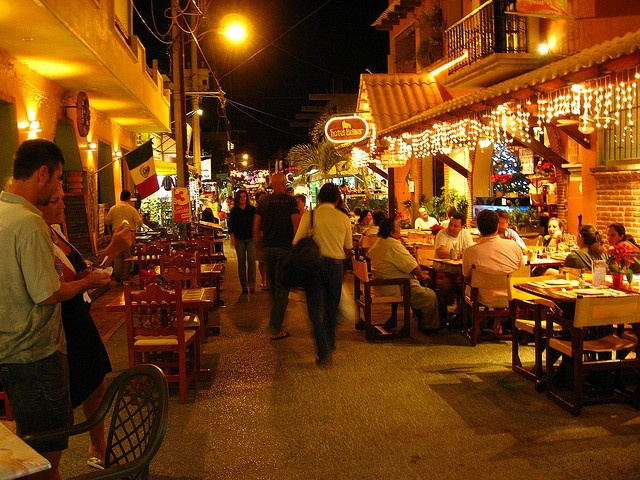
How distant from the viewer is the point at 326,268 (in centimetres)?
746

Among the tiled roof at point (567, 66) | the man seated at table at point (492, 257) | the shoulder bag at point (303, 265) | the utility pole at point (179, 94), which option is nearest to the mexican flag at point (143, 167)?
the utility pole at point (179, 94)

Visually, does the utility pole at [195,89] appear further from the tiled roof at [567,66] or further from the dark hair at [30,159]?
the dark hair at [30,159]

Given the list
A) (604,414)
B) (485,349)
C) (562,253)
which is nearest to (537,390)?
(604,414)

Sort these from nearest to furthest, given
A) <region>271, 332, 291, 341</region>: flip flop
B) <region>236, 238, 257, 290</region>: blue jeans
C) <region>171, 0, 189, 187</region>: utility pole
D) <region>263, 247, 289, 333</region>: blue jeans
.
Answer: <region>263, 247, 289, 333</region>: blue jeans, <region>271, 332, 291, 341</region>: flip flop, <region>236, 238, 257, 290</region>: blue jeans, <region>171, 0, 189, 187</region>: utility pole

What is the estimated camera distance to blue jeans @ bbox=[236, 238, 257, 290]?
12.7 m

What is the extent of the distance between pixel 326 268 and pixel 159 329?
2078 millimetres

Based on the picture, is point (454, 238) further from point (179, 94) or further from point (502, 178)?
point (179, 94)

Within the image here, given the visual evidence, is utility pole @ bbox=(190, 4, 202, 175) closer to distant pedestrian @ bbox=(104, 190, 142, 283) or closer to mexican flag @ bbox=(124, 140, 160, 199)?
distant pedestrian @ bbox=(104, 190, 142, 283)

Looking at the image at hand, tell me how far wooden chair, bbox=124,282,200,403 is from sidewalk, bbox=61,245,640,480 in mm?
365

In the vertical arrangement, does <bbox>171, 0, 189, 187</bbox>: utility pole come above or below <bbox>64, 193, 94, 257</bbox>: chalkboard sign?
above

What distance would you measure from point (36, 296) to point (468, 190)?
54.2ft

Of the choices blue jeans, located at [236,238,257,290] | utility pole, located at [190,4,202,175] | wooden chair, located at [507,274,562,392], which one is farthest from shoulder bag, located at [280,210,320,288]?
utility pole, located at [190,4,202,175]

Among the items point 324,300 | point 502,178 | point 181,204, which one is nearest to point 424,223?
point 502,178

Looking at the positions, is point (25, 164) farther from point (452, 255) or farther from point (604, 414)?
point (452, 255)
